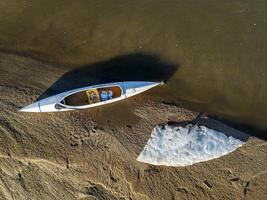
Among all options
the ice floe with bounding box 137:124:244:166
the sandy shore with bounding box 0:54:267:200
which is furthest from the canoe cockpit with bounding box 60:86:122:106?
the ice floe with bounding box 137:124:244:166

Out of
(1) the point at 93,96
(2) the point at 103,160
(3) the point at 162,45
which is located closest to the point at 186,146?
(2) the point at 103,160

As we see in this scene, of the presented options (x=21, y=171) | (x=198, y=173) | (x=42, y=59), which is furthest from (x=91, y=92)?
(x=198, y=173)

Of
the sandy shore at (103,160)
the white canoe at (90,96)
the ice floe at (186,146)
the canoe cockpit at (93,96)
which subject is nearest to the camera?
the sandy shore at (103,160)

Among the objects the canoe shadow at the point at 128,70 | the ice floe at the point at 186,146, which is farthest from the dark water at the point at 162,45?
the ice floe at the point at 186,146

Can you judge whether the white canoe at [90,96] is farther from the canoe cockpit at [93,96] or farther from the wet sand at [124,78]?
the wet sand at [124,78]

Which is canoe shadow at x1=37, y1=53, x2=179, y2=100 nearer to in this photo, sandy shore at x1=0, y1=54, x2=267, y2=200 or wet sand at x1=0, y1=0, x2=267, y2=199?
wet sand at x1=0, y1=0, x2=267, y2=199

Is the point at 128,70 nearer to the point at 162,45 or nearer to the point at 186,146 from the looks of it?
the point at 162,45
